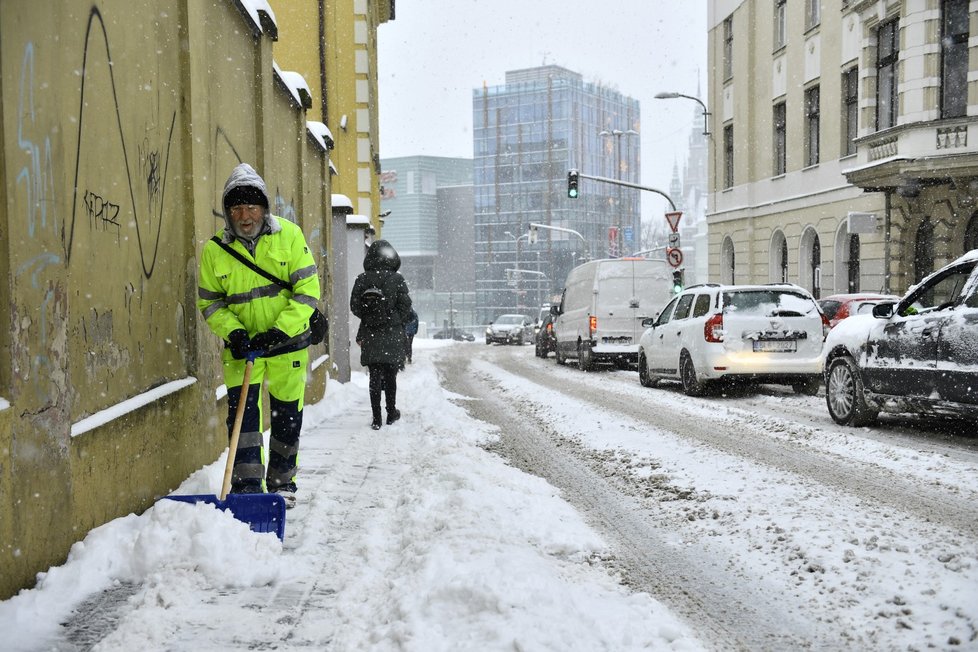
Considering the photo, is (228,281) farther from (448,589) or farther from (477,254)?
(477,254)

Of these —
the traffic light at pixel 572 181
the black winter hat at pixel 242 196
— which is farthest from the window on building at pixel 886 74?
the black winter hat at pixel 242 196

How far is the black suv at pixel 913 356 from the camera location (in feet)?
24.8

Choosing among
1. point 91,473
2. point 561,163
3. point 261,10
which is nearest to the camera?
point 91,473

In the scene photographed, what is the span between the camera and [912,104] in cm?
2075

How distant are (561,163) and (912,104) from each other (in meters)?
85.2

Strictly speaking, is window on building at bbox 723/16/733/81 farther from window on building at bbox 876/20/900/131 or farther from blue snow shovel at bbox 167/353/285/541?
blue snow shovel at bbox 167/353/285/541

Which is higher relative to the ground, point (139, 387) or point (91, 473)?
point (139, 387)

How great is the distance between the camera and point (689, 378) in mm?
13273

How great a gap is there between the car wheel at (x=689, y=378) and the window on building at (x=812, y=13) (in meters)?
18.0

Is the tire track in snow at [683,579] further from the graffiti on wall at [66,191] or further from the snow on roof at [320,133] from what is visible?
the snow on roof at [320,133]

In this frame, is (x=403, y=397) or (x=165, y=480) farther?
(x=403, y=397)

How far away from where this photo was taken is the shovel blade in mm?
4422

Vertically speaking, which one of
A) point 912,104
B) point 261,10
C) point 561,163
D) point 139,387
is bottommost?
point 139,387

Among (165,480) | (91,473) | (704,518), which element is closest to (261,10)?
(165,480)
